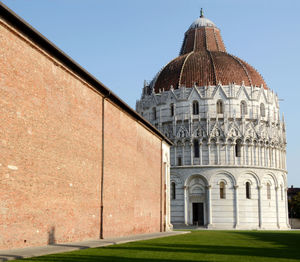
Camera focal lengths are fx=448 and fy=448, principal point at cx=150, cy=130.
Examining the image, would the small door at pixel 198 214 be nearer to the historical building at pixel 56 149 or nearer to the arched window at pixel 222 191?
the arched window at pixel 222 191

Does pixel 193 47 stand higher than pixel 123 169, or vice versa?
pixel 193 47

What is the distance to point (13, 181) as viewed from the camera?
13.9 metres

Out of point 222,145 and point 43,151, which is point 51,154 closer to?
point 43,151

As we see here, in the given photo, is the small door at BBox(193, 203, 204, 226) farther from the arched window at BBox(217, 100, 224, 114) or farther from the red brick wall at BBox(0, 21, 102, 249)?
the red brick wall at BBox(0, 21, 102, 249)

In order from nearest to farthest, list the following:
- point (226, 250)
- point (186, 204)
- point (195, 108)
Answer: point (226, 250)
point (186, 204)
point (195, 108)

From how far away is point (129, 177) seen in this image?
2647 centimetres

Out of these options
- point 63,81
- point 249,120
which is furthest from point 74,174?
point 249,120

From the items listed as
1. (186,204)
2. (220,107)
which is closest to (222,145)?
(220,107)

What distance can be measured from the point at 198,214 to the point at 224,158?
23.7 ft

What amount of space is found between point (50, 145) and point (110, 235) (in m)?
7.86

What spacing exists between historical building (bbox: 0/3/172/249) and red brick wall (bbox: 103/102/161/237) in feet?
0.19

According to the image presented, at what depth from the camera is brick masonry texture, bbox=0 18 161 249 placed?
45.8ft

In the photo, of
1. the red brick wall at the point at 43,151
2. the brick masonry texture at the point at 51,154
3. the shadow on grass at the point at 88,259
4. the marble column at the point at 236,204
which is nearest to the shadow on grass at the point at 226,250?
the shadow on grass at the point at 88,259

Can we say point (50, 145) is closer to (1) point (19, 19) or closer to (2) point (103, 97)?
(1) point (19, 19)
